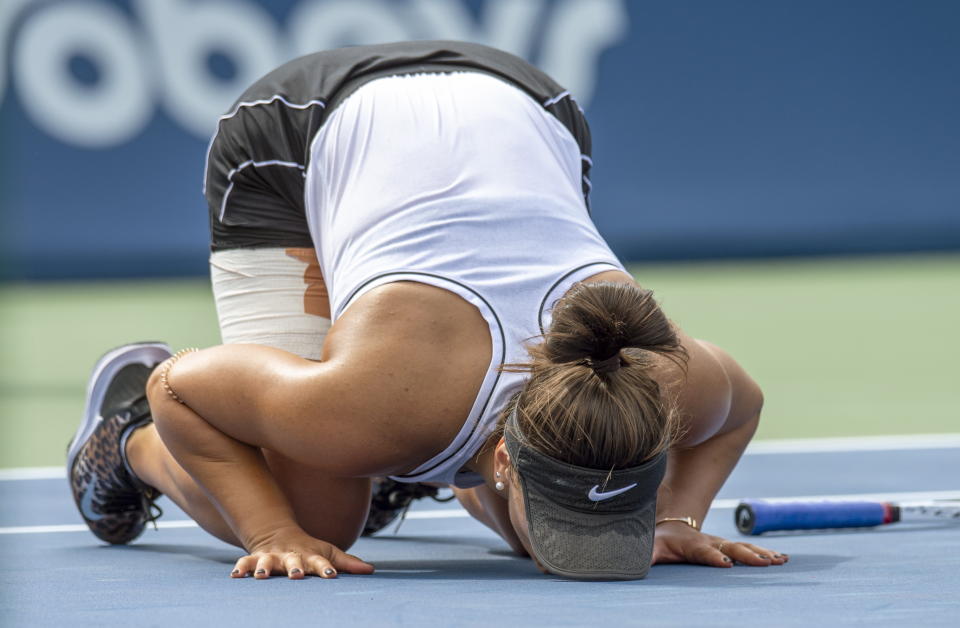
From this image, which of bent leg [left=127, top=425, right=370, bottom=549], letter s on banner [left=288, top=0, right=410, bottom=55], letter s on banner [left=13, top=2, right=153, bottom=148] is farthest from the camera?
letter s on banner [left=288, top=0, right=410, bottom=55]

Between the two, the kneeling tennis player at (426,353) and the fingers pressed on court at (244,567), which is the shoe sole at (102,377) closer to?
the kneeling tennis player at (426,353)

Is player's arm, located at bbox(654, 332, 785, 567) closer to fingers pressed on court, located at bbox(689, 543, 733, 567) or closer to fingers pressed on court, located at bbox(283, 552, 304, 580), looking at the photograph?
fingers pressed on court, located at bbox(689, 543, 733, 567)

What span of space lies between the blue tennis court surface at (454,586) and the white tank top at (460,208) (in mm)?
295

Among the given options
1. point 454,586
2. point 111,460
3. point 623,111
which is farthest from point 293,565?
point 623,111

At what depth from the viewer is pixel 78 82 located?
9164 mm

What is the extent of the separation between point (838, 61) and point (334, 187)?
7.38 m

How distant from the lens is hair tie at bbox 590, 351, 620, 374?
254cm

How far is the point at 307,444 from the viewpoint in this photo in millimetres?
2697

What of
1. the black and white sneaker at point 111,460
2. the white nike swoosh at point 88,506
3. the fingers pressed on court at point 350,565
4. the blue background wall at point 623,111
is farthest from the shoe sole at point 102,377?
the blue background wall at point 623,111

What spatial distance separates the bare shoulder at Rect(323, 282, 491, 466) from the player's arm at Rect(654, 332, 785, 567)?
0.38 m

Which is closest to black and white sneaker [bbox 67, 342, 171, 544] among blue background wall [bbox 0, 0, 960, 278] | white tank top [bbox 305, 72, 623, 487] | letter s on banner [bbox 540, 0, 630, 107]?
white tank top [bbox 305, 72, 623, 487]

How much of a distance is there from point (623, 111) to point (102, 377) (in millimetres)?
6483

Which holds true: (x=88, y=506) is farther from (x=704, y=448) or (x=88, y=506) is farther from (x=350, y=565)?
(x=704, y=448)

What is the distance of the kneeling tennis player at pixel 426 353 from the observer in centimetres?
257
